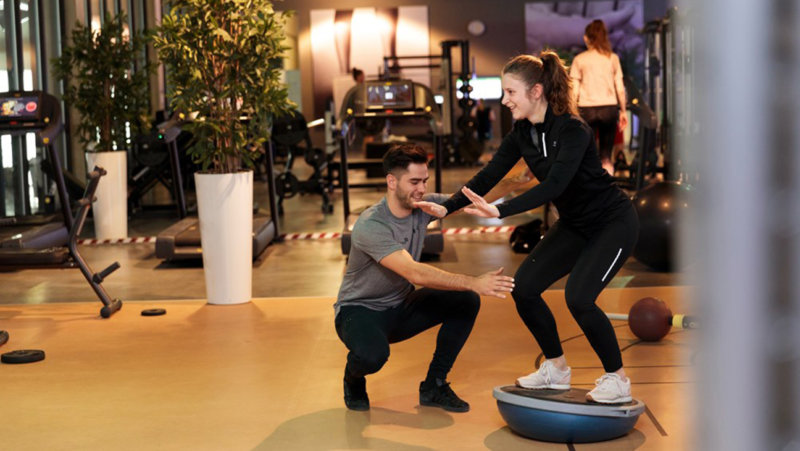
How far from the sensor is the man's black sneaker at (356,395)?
395 centimetres

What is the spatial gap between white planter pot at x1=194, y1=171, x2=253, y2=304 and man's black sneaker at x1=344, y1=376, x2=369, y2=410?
234 cm

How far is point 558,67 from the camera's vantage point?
359cm

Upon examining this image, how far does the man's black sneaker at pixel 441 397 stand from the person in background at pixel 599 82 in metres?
4.98

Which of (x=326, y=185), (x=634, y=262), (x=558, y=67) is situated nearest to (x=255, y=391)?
(x=558, y=67)

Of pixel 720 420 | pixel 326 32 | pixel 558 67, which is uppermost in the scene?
pixel 326 32

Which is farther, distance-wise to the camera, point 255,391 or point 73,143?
point 73,143

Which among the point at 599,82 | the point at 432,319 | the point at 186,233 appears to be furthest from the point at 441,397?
the point at 599,82

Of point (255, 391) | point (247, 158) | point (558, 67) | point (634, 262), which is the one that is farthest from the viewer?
point (634, 262)

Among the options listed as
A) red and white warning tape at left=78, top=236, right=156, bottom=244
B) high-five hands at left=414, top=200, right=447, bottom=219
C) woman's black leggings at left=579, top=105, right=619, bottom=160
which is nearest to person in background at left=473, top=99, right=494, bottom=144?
woman's black leggings at left=579, top=105, right=619, bottom=160

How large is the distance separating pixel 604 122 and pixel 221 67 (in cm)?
391

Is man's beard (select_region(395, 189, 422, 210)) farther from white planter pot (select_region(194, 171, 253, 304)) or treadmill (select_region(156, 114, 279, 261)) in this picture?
treadmill (select_region(156, 114, 279, 261))

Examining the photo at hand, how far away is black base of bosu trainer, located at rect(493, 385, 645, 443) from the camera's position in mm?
3396

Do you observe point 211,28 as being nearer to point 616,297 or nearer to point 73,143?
point 616,297

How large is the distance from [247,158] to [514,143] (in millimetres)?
3067
